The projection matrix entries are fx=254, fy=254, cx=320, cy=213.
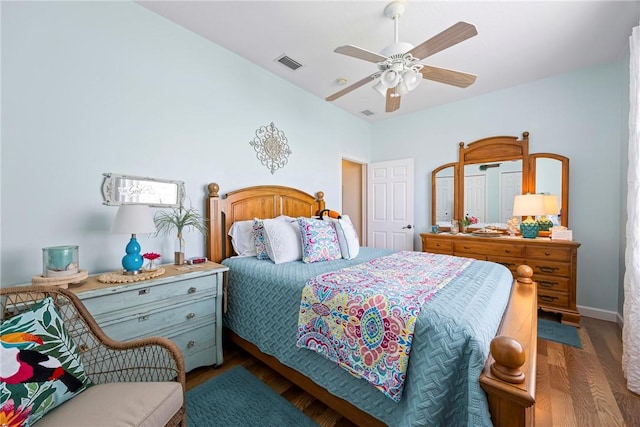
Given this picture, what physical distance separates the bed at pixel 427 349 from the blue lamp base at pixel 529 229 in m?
1.58

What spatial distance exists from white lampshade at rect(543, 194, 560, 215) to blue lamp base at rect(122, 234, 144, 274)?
4.13 metres

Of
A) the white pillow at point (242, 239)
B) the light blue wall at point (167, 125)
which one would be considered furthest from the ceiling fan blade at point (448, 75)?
the white pillow at point (242, 239)

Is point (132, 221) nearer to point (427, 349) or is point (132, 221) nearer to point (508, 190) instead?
point (427, 349)

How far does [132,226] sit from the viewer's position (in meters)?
1.62

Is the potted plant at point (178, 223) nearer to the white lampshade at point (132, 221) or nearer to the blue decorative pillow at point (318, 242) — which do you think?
the white lampshade at point (132, 221)

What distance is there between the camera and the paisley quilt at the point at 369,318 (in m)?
1.16

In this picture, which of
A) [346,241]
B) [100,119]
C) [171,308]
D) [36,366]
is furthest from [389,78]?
[36,366]

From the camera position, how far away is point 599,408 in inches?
62.6

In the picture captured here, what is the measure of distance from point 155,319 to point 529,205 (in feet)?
12.9

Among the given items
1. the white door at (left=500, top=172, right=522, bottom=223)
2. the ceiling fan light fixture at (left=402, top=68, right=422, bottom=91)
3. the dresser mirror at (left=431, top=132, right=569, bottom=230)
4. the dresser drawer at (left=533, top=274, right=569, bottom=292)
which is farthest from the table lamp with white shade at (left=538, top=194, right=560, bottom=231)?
the ceiling fan light fixture at (left=402, top=68, right=422, bottom=91)

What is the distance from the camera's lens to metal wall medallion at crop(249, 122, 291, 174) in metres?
2.93

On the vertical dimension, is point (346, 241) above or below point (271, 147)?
below

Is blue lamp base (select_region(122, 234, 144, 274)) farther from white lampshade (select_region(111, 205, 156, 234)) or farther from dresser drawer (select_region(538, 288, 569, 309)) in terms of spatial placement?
dresser drawer (select_region(538, 288, 569, 309))

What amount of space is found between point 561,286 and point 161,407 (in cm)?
375
